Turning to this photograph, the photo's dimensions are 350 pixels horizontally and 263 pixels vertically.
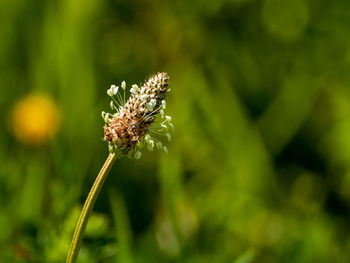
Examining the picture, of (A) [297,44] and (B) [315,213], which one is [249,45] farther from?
(B) [315,213]

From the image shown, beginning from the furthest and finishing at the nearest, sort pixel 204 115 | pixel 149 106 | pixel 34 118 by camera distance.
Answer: pixel 204 115 < pixel 34 118 < pixel 149 106

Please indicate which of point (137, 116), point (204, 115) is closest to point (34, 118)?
point (204, 115)

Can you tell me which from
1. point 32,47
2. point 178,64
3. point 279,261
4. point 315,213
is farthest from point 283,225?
point 32,47

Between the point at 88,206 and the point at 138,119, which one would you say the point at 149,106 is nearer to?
the point at 138,119

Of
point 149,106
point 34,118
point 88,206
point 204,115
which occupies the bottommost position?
point 88,206

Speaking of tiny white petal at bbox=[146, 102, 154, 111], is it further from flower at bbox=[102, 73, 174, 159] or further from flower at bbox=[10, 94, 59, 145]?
flower at bbox=[10, 94, 59, 145]

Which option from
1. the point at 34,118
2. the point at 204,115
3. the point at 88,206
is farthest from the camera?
the point at 204,115
